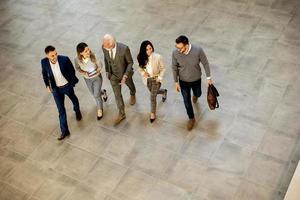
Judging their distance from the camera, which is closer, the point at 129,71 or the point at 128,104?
the point at 129,71

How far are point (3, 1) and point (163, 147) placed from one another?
6.51m

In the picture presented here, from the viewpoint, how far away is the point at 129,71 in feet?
22.1

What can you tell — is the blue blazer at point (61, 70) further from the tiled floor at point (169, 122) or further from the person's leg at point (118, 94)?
the tiled floor at point (169, 122)

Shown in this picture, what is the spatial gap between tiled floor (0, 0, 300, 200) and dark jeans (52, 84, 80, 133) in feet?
0.96

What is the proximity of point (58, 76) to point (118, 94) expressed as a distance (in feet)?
3.32

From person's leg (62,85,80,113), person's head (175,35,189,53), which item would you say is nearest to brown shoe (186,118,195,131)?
person's head (175,35,189,53)

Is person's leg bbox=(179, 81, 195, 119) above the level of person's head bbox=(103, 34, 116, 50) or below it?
below

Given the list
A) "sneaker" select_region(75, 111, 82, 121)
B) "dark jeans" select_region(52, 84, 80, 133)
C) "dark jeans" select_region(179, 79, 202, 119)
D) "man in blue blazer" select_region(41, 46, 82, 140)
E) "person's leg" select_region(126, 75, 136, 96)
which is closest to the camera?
"man in blue blazer" select_region(41, 46, 82, 140)

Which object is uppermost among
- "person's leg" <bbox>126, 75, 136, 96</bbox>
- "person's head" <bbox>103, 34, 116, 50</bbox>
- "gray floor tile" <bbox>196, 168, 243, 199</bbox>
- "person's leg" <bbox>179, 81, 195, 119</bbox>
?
"person's head" <bbox>103, 34, 116, 50</bbox>

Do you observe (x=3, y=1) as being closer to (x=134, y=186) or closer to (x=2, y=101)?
(x=2, y=101)

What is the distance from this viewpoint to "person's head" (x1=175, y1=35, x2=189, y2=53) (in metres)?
5.95

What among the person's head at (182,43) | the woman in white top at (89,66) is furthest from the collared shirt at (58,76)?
the person's head at (182,43)

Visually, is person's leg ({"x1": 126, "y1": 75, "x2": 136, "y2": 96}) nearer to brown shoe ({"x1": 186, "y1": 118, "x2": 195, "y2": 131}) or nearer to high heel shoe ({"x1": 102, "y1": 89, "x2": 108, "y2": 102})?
high heel shoe ({"x1": 102, "y1": 89, "x2": 108, "y2": 102})

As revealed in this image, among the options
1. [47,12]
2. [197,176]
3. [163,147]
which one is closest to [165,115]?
[163,147]
